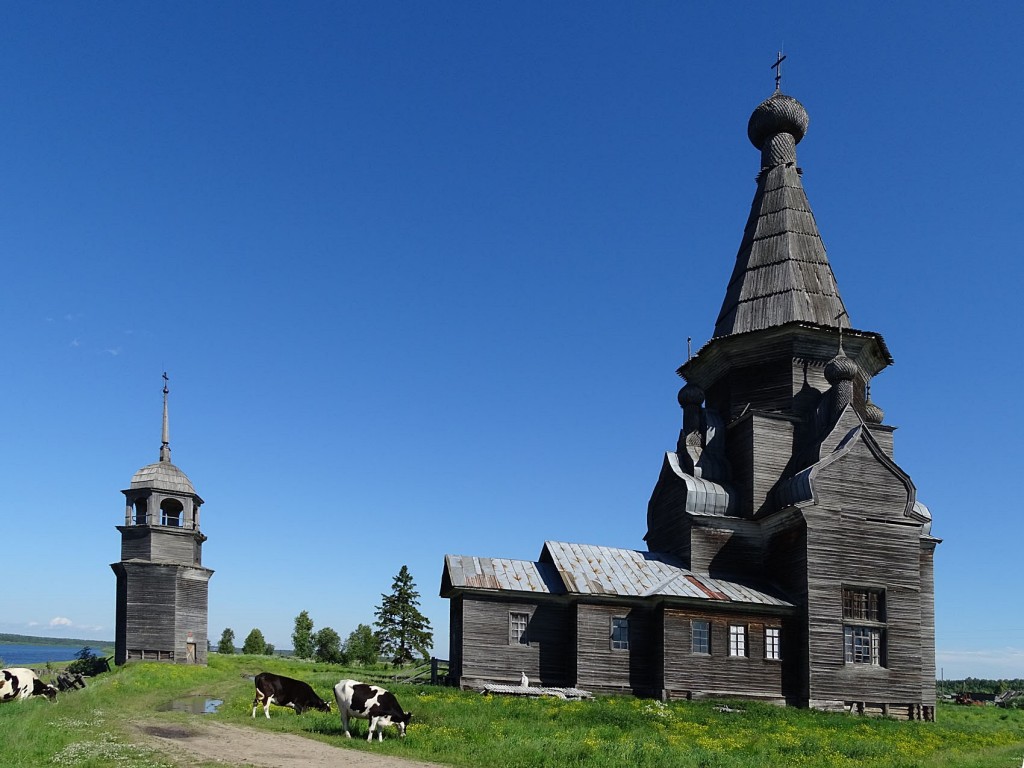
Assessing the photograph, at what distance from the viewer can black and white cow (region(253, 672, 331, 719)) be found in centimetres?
2253

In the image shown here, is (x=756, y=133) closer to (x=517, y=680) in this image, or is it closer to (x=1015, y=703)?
(x=517, y=680)

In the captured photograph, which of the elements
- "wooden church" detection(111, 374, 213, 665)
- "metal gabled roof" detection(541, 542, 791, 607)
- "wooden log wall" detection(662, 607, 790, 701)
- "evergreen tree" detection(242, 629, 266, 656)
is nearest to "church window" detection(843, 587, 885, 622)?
"metal gabled roof" detection(541, 542, 791, 607)

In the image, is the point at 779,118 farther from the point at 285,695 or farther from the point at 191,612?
the point at 191,612

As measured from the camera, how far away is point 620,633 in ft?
103

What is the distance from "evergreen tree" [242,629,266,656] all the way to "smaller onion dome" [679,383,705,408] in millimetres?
49053

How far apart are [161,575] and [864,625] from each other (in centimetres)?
3289

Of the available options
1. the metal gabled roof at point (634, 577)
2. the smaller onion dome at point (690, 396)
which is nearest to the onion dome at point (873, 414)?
the smaller onion dome at point (690, 396)

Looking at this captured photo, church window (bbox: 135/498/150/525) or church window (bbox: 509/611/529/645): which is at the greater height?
church window (bbox: 135/498/150/525)

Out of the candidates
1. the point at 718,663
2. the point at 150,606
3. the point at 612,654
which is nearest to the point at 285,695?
the point at 612,654

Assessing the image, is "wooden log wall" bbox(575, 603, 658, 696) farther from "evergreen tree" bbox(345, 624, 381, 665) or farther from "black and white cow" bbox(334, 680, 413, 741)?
"evergreen tree" bbox(345, 624, 381, 665)

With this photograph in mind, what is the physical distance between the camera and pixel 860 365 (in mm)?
37438

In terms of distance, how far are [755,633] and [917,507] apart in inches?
394

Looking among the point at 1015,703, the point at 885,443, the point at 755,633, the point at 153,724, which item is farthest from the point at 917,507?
the point at 153,724

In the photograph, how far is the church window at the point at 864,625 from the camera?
3155 centimetres
